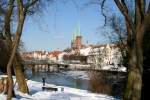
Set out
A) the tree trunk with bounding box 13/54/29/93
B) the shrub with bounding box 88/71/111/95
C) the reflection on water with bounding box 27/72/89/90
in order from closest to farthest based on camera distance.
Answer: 1. the tree trunk with bounding box 13/54/29/93
2. the shrub with bounding box 88/71/111/95
3. the reflection on water with bounding box 27/72/89/90

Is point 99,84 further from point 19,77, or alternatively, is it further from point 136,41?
point 136,41

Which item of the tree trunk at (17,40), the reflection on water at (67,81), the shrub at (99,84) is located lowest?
the reflection on water at (67,81)

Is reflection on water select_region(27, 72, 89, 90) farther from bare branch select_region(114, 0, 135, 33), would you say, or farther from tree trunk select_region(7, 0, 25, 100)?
tree trunk select_region(7, 0, 25, 100)

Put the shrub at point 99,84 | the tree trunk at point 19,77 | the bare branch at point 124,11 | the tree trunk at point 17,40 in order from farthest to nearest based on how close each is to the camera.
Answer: the shrub at point 99,84 < the tree trunk at point 19,77 < the bare branch at point 124,11 < the tree trunk at point 17,40

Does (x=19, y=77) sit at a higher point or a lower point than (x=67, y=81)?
higher

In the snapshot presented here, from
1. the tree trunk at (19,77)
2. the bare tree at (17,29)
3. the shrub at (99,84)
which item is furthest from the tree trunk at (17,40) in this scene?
the shrub at (99,84)

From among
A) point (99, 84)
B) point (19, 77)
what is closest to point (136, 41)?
point (19, 77)

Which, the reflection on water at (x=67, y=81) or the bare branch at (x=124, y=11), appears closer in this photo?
the bare branch at (x=124, y=11)

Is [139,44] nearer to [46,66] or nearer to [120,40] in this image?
[120,40]

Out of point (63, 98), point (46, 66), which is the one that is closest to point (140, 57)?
point (63, 98)

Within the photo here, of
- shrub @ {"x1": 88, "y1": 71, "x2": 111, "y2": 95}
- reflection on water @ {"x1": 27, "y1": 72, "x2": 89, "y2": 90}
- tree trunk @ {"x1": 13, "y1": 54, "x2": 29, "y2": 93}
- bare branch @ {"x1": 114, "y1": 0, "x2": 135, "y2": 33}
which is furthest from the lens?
reflection on water @ {"x1": 27, "y1": 72, "x2": 89, "y2": 90}

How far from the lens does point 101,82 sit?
40.6m

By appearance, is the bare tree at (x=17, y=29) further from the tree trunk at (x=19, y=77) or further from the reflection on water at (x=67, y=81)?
the reflection on water at (x=67, y=81)

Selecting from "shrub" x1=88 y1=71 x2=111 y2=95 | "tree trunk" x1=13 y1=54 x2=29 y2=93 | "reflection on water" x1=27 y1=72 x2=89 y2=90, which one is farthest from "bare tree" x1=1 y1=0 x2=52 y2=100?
"reflection on water" x1=27 y1=72 x2=89 y2=90
